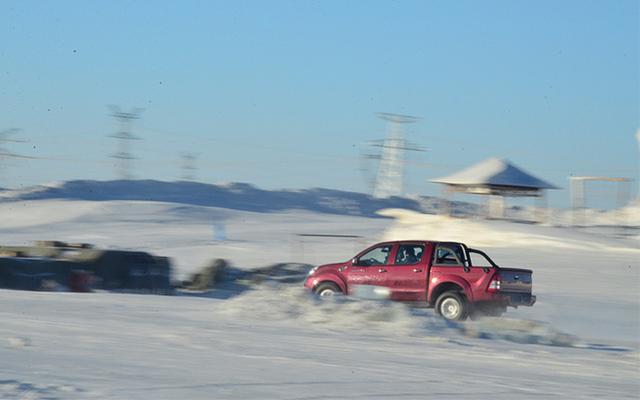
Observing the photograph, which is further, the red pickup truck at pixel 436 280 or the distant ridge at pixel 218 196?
the distant ridge at pixel 218 196

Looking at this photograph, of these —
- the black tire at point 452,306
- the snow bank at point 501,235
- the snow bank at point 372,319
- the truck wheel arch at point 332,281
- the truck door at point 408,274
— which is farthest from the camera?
the snow bank at point 501,235

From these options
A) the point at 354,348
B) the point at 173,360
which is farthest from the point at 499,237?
the point at 173,360

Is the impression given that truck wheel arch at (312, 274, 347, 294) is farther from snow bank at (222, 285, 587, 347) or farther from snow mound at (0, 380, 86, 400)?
snow mound at (0, 380, 86, 400)

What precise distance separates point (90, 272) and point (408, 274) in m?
7.77

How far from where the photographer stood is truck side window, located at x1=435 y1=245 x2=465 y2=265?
18.4 meters

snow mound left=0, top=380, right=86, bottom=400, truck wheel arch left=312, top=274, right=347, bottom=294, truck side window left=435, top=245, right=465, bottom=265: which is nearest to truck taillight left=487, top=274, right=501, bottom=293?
truck side window left=435, top=245, right=465, bottom=265

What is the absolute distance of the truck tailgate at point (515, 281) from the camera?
1747 cm

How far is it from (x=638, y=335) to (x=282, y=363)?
31.6 feet

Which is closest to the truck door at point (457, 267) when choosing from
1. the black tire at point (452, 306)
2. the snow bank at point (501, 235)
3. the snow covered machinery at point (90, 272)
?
the black tire at point (452, 306)

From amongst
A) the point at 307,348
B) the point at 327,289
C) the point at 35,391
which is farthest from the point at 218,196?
the point at 35,391

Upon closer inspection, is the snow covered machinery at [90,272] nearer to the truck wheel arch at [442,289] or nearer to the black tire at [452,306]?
the truck wheel arch at [442,289]

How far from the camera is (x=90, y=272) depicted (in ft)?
72.8

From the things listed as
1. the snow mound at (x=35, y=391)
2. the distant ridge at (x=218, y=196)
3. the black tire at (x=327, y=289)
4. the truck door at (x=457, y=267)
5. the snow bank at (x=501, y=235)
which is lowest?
the snow mound at (x=35, y=391)

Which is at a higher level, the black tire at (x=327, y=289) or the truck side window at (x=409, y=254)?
the truck side window at (x=409, y=254)
